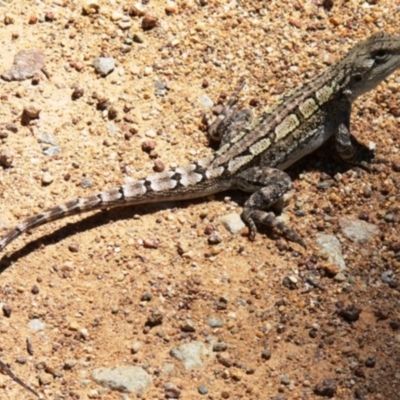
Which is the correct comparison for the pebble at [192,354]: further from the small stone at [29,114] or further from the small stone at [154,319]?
the small stone at [29,114]

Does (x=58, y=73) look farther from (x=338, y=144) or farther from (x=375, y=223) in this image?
(x=375, y=223)

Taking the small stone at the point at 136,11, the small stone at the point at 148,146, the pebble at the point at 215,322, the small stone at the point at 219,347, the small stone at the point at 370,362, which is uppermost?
the small stone at the point at 136,11

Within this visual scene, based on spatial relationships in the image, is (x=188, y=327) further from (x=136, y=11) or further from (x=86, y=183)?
(x=136, y=11)

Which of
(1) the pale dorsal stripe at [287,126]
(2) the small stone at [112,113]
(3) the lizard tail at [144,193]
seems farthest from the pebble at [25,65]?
(1) the pale dorsal stripe at [287,126]

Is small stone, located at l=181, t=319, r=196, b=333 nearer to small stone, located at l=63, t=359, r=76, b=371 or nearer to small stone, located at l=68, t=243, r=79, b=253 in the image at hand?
small stone, located at l=63, t=359, r=76, b=371

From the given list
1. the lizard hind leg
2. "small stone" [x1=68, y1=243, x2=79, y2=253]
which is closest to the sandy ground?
"small stone" [x1=68, y1=243, x2=79, y2=253]

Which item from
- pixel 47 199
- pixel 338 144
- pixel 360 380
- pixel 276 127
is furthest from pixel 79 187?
pixel 360 380

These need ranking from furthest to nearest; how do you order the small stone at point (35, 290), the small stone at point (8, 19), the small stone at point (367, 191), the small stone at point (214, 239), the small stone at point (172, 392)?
the small stone at point (8, 19), the small stone at point (367, 191), the small stone at point (214, 239), the small stone at point (35, 290), the small stone at point (172, 392)
